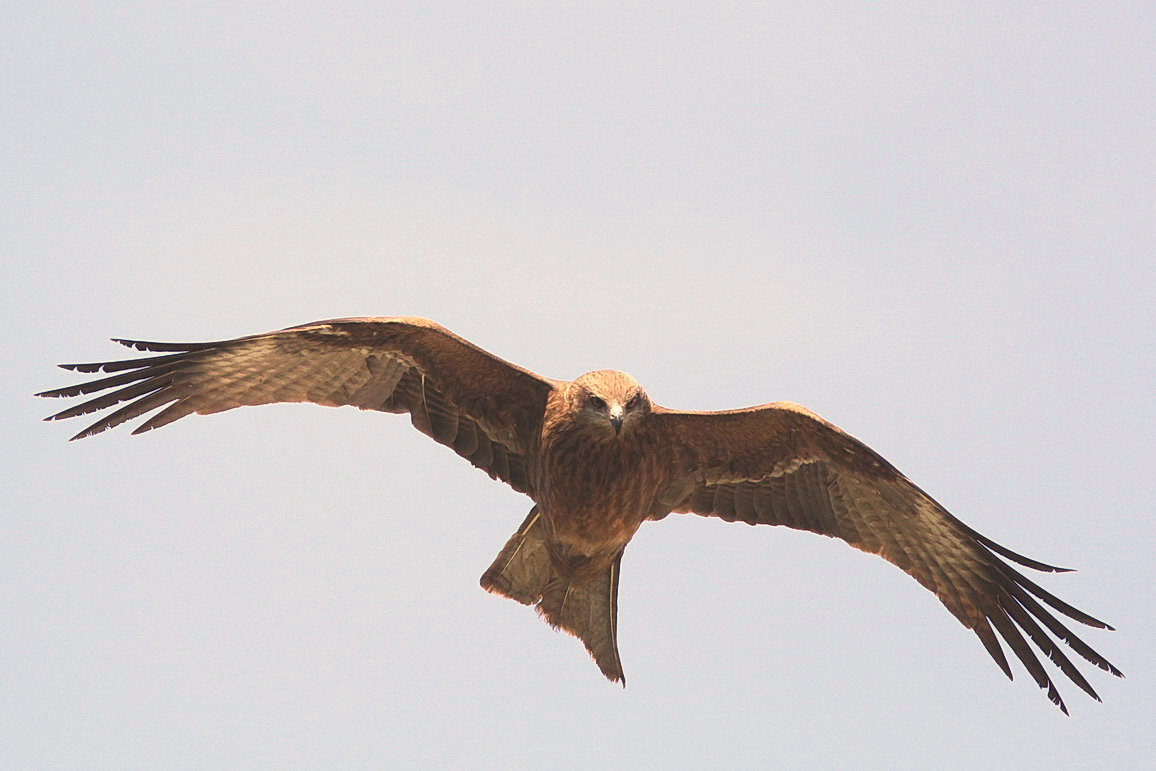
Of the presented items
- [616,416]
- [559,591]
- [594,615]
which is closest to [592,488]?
[616,416]

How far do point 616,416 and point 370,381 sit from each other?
205cm

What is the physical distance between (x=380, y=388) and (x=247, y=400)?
912 mm

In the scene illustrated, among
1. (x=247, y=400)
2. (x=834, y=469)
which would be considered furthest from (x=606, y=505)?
(x=247, y=400)

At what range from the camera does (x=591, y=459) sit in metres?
9.96

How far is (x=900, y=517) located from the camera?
10977 millimetres

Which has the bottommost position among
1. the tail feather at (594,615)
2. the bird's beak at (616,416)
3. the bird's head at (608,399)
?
the tail feather at (594,615)

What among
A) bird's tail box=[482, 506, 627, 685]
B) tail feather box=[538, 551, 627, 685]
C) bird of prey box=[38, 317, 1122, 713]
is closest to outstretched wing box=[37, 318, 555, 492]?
bird of prey box=[38, 317, 1122, 713]

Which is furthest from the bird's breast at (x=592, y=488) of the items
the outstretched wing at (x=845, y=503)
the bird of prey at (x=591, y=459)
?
the outstretched wing at (x=845, y=503)

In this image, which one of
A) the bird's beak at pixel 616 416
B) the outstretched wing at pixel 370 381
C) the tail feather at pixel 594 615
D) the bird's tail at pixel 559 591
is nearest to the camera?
the bird's beak at pixel 616 416

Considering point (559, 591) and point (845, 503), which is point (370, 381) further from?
point (845, 503)

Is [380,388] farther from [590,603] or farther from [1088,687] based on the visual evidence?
[1088,687]

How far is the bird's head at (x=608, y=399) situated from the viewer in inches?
384

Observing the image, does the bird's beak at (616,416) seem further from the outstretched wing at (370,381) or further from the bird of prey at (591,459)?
the outstretched wing at (370,381)

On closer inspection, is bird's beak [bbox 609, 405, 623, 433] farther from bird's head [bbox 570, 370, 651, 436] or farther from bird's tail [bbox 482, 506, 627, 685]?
bird's tail [bbox 482, 506, 627, 685]
